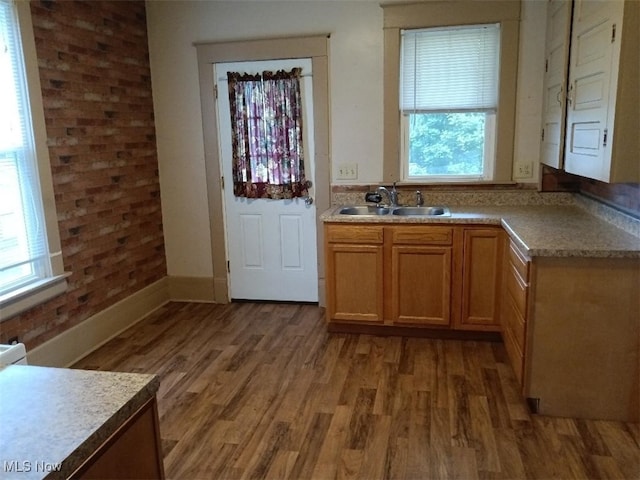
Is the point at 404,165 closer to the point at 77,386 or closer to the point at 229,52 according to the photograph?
the point at 229,52

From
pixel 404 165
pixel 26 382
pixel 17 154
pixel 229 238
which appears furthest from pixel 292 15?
pixel 26 382

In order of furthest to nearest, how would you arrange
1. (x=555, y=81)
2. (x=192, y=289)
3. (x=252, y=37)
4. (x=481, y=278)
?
(x=192, y=289) < (x=252, y=37) < (x=481, y=278) < (x=555, y=81)

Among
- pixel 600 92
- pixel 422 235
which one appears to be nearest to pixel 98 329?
pixel 422 235

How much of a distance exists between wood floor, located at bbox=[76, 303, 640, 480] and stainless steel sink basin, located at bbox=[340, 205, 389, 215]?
92cm

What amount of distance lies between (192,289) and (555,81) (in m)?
3.31

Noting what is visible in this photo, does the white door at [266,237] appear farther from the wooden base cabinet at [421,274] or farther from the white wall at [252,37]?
the wooden base cabinet at [421,274]

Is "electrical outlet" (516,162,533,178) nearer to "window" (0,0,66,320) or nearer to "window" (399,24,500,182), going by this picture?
"window" (399,24,500,182)

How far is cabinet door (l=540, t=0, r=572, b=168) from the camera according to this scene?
3043 millimetres

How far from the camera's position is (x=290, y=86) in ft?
13.4

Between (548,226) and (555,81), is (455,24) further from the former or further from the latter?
(548,226)

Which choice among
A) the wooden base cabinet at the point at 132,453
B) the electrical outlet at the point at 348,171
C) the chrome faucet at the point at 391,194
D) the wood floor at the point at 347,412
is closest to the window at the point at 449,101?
the chrome faucet at the point at 391,194

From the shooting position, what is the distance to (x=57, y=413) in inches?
44.8

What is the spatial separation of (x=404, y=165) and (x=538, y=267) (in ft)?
5.69

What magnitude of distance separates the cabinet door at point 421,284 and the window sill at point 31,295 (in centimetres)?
219
